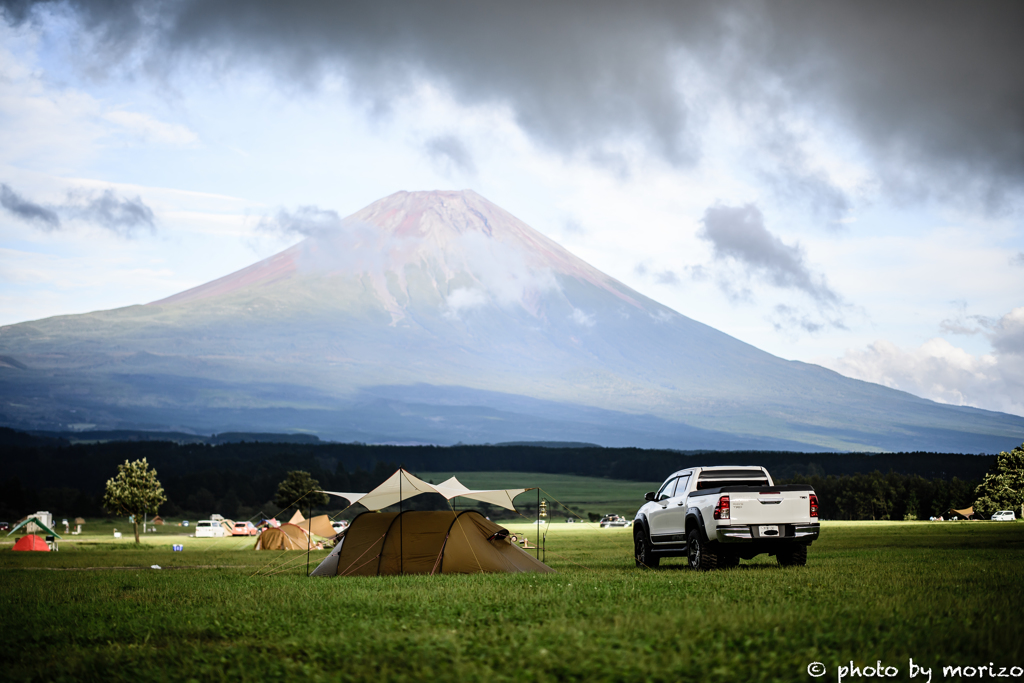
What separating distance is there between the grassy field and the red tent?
33838 millimetres

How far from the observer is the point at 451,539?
72.4 ft

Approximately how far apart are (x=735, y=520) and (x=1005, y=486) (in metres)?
63.2

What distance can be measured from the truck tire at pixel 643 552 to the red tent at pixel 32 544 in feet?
121

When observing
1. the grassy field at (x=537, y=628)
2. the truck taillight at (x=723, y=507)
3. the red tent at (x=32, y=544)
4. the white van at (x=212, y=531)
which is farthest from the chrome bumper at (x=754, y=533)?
the white van at (x=212, y=531)

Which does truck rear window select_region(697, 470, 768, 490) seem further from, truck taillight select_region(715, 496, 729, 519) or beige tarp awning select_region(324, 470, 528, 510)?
beige tarp awning select_region(324, 470, 528, 510)

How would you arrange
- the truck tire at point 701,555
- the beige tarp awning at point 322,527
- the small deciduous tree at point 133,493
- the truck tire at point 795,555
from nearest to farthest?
the truck tire at point 701,555 < the truck tire at point 795,555 < the beige tarp awning at point 322,527 < the small deciduous tree at point 133,493

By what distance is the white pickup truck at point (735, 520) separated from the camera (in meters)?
18.6

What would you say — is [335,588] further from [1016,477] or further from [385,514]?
[1016,477]

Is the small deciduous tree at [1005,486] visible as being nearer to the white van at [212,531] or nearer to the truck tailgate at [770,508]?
the truck tailgate at [770,508]

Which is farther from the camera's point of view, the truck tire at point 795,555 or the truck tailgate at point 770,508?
the truck tire at point 795,555

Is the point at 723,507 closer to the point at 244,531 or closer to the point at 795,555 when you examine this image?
the point at 795,555

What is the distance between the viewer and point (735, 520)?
1856cm

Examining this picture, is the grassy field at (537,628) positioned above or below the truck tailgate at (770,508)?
below

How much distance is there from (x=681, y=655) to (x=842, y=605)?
3930 millimetres
